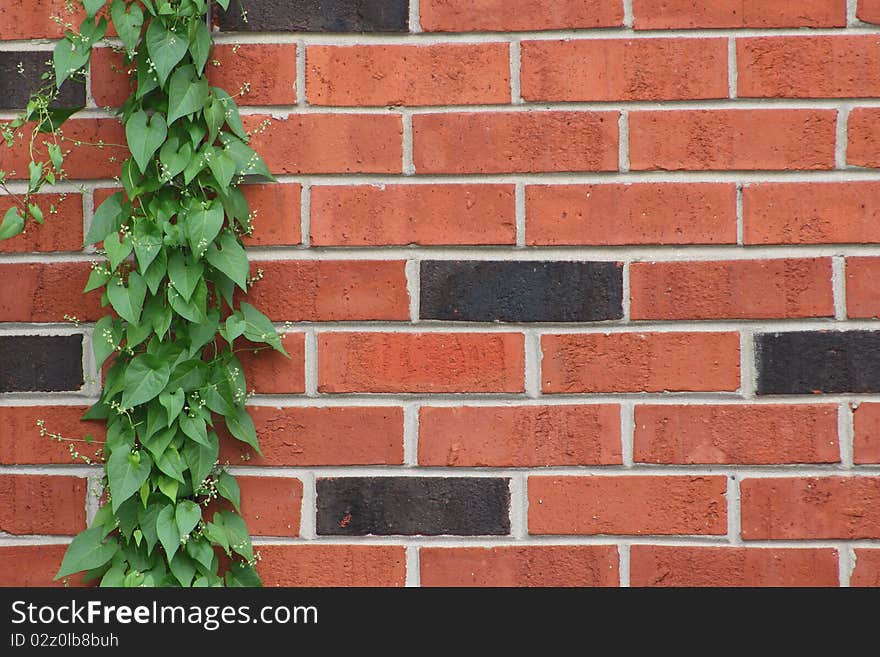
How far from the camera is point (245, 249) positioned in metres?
1.05

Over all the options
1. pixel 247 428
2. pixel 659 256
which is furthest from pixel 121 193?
pixel 659 256

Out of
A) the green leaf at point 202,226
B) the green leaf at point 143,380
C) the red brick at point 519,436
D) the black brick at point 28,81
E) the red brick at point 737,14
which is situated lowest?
the red brick at point 519,436

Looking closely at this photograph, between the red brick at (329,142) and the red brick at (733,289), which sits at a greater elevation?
the red brick at (329,142)

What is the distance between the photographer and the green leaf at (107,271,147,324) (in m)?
0.99

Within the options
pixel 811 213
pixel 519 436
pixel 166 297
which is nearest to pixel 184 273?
pixel 166 297

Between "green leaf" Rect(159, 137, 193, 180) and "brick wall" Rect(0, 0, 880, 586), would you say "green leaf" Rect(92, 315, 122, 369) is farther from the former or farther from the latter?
"green leaf" Rect(159, 137, 193, 180)

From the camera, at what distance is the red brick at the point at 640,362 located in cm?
104

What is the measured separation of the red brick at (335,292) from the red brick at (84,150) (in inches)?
10.3

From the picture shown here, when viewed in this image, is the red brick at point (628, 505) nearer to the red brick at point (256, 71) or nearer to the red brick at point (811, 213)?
the red brick at point (811, 213)

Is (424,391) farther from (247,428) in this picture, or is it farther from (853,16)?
(853,16)

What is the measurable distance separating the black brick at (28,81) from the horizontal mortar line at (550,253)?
1.04 feet

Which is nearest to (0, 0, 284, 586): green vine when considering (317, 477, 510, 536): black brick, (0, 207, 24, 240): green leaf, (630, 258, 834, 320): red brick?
(0, 207, 24, 240): green leaf

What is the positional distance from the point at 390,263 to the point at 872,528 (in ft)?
2.38

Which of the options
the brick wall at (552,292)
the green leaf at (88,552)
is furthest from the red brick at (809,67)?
the green leaf at (88,552)
